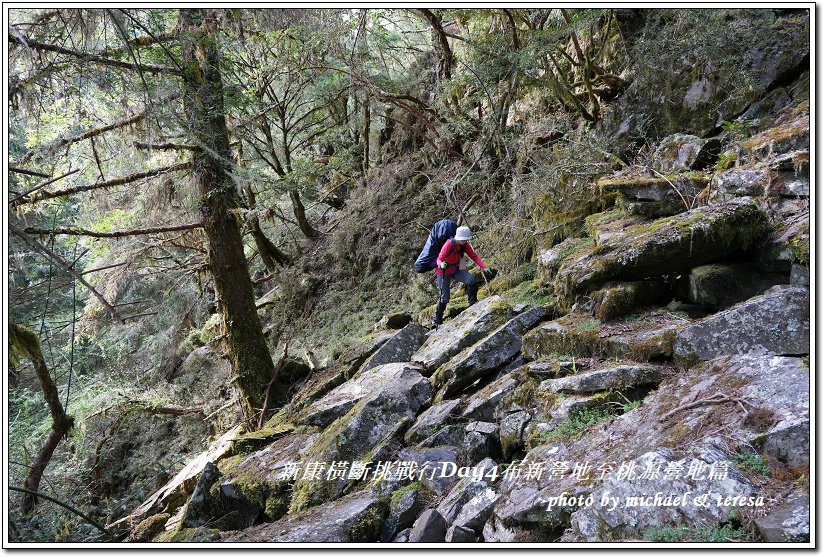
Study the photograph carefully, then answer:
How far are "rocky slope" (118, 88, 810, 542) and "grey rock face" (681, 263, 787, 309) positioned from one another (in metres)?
0.02

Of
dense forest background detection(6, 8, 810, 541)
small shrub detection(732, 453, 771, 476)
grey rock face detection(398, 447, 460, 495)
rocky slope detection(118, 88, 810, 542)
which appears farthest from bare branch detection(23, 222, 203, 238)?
small shrub detection(732, 453, 771, 476)

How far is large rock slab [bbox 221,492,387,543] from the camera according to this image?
4.24 metres

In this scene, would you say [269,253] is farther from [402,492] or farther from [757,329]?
[757,329]

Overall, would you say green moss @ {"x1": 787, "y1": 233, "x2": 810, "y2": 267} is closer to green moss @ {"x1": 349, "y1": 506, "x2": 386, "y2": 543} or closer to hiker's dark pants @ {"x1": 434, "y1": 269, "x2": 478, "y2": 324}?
green moss @ {"x1": 349, "y1": 506, "x2": 386, "y2": 543}

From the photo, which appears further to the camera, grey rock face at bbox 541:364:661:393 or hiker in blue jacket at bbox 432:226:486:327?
hiker in blue jacket at bbox 432:226:486:327

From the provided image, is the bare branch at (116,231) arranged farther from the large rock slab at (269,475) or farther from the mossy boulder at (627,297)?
the mossy boulder at (627,297)

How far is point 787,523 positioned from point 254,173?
728 centimetres

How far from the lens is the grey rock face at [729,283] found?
16.5ft

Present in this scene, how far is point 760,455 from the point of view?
333cm

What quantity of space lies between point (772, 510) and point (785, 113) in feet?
18.1

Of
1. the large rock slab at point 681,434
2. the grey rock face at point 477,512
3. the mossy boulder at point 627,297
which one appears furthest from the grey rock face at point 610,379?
the grey rock face at point 477,512

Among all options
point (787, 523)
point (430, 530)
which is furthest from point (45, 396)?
point (787, 523)

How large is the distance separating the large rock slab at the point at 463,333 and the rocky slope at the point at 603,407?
0.03 metres
